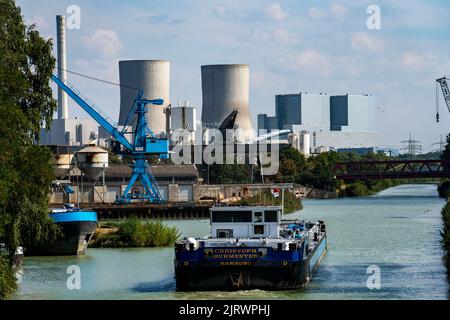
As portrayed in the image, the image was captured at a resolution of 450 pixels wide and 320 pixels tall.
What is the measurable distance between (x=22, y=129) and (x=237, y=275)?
6.27 m

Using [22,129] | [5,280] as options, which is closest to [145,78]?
[22,129]

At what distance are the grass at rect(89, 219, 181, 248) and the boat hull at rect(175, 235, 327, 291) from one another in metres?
14.6

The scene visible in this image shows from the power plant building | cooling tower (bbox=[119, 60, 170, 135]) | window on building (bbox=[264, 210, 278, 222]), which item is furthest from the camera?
the power plant building

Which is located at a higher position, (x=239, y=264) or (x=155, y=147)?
(x=155, y=147)

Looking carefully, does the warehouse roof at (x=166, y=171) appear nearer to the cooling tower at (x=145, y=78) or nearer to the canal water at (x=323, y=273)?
the canal water at (x=323, y=273)

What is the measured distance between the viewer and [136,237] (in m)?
41.6

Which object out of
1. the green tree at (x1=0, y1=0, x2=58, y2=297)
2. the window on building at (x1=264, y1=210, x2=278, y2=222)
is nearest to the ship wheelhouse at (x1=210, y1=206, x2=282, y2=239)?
the window on building at (x1=264, y1=210, x2=278, y2=222)

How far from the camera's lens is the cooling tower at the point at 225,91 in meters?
119

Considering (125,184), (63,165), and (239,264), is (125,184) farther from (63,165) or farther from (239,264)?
(239,264)

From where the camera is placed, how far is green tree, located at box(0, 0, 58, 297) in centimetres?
2466

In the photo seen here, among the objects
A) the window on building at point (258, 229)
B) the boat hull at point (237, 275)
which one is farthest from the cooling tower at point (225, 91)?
the boat hull at point (237, 275)

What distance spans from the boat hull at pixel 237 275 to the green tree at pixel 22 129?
13.0 feet

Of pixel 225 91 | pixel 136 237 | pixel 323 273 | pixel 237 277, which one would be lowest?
pixel 323 273

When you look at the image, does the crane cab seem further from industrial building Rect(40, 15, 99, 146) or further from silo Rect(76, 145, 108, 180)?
industrial building Rect(40, 15, 99, 146)
